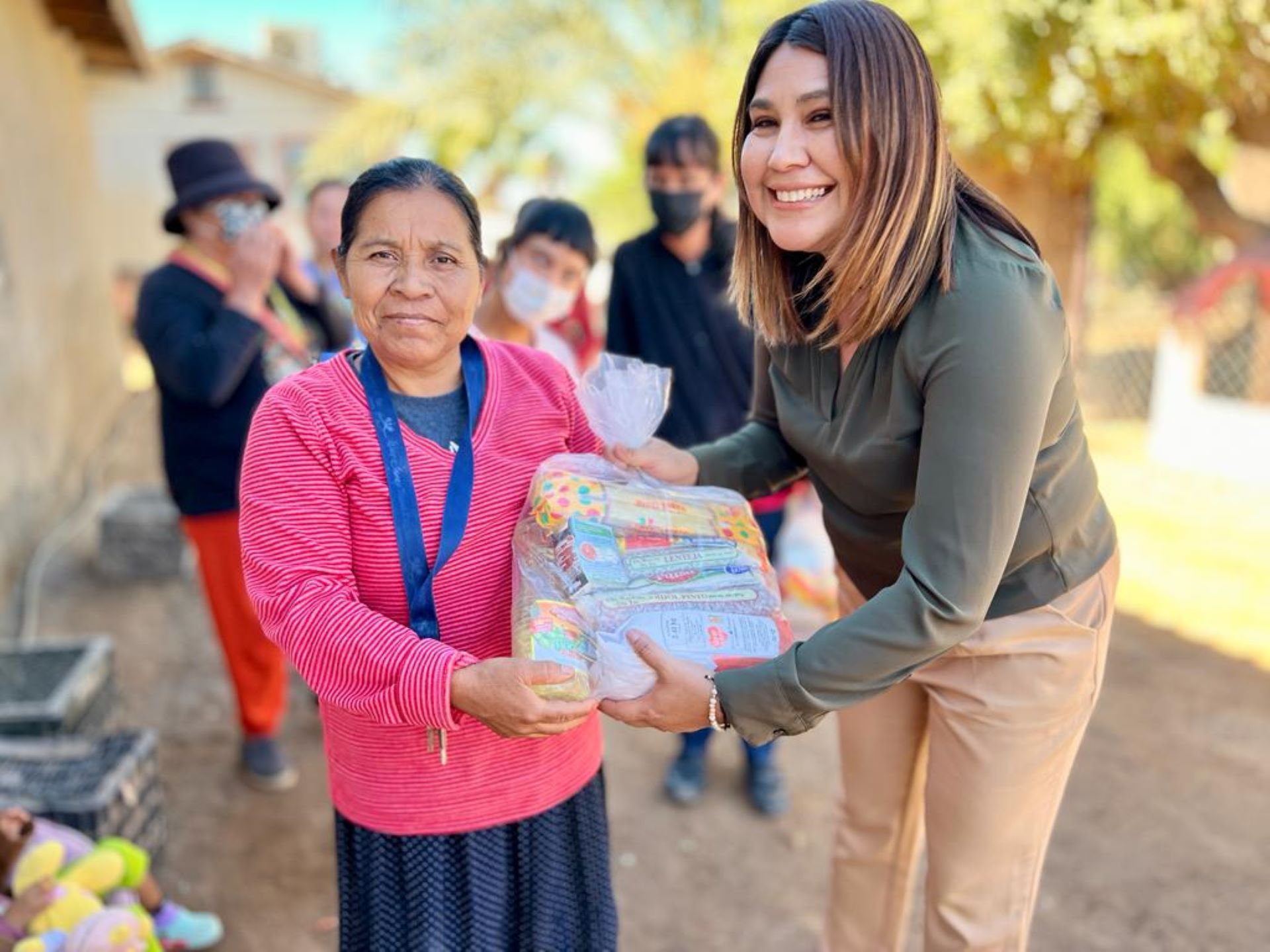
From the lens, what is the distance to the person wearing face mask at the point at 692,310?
3.41m

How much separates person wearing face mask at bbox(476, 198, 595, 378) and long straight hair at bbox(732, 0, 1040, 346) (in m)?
1.59

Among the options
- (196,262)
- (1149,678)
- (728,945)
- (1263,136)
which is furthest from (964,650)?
(1263,136)

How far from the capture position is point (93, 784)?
2900 millimetres

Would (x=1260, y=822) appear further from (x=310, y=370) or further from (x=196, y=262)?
(x=196, y=262)

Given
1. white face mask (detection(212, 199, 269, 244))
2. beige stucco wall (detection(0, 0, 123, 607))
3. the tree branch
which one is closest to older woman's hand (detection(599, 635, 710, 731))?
white face mask (detection(212, 199, 269, 244))

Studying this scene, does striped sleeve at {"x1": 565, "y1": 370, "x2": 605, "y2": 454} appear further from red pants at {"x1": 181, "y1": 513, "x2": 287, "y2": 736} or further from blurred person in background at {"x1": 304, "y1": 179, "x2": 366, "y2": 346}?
blurred person in background at {"x1": 304, "y1": 179, "x2": 366, "y2": 346}

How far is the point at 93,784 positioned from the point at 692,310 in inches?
90.5

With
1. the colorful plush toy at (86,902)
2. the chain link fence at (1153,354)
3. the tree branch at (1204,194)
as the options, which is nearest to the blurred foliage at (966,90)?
the tree branch at (1204,194)

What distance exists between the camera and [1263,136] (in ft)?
24.2

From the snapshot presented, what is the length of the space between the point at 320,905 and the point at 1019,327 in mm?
2629

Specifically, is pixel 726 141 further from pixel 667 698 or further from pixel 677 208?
pixel 667 698

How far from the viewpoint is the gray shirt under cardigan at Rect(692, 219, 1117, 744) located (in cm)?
152

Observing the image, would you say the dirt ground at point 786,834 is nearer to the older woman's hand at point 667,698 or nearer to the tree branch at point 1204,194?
the older woman's hand at point 667,698

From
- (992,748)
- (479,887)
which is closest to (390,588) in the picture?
(479,887)
